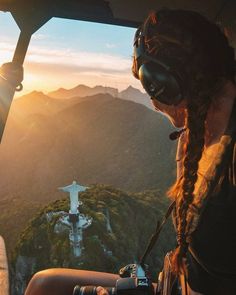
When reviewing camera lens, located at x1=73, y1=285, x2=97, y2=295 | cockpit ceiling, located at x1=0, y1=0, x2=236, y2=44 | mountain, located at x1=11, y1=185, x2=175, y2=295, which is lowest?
mountain, located at x1=11, y1=185, x2=175, y2=295

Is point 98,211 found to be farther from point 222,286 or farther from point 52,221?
point 222,286

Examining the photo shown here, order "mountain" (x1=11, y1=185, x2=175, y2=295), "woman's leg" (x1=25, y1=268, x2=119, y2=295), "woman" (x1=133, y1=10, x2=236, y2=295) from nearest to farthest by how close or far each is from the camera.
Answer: "woman" (x1=133, y1=10, x2=236, y2=295) → "woman's leg" (x1=25, y1=268, x2=119, y2=295) → "mountain" (x1=11, y1=185, x2=175, y2=295)

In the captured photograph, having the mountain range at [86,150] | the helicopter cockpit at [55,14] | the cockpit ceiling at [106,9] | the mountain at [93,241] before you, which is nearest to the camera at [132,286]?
the helicopter cockpit at [55,14]

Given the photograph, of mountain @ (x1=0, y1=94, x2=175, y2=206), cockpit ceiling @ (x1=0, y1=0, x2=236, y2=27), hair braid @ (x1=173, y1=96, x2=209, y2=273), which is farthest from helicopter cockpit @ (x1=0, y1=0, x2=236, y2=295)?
mountain @ (x1=0, y1=94, x2=175, y2=206)

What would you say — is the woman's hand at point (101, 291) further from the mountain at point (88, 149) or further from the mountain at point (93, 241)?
the mountain at point (88, 149)

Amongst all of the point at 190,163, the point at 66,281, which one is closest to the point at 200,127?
the point at 190,163

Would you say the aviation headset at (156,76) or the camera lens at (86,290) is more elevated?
the aviation headset at (156,76)

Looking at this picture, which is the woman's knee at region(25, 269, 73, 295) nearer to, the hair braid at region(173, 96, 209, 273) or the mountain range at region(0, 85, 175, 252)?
the hair braid at region(173, 96, 209, 273)
